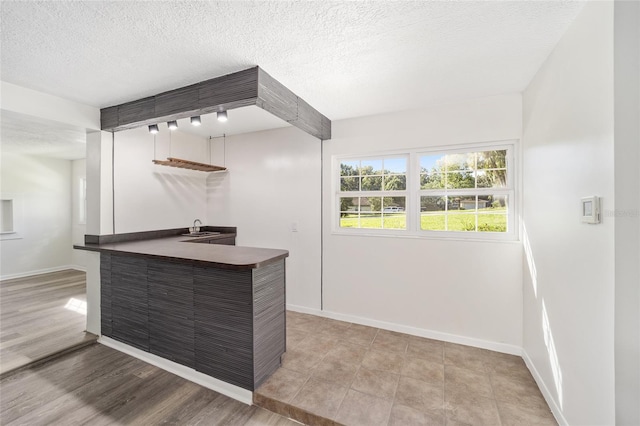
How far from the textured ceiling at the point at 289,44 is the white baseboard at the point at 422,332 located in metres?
2.42

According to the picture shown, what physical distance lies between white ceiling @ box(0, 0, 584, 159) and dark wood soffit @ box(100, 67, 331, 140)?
86mm

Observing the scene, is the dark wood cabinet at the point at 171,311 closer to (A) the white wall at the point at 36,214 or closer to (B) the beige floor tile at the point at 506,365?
(B) the beige floor tile at the point at 506,365

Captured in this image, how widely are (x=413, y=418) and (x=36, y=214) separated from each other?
24.1 feet

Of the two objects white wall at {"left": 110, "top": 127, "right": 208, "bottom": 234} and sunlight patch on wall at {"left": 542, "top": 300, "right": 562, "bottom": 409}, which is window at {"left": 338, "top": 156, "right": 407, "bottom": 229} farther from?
white wall at {"left": 110, "top": 127, "right": 208, "bottom": 234}

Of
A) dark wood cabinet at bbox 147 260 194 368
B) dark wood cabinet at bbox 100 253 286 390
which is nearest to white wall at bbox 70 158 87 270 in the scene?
dark wood cabinet at bbox 100 253 286 390

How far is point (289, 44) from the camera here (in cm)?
180

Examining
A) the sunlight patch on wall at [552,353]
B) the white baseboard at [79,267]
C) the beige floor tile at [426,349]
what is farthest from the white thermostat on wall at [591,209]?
the white baseboard at [79,267]

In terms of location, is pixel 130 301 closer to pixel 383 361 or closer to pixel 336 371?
pixel 336 371

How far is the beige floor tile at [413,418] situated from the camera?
173 cm

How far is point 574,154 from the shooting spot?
60.7 inches

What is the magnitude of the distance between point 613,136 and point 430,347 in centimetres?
225

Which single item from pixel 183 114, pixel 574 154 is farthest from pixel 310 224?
pixel 574 154

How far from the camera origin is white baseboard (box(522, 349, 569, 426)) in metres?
1.70

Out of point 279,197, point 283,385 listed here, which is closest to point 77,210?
point 279,197
